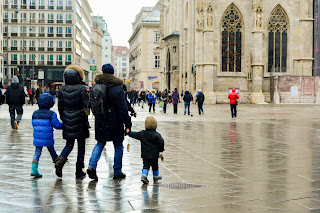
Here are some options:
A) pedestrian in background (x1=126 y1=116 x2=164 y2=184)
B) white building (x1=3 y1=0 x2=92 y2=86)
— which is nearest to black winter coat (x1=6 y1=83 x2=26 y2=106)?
pedestrian in background (x1=126 y1=116 x2=164 y2=184)

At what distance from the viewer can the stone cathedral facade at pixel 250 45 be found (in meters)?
48.5

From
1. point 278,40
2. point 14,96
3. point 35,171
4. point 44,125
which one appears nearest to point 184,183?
point 35,171

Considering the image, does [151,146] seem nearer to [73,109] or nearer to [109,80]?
[109,80]

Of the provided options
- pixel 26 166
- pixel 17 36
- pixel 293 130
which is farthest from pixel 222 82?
pixel 17 36

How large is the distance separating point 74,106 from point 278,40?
44.1 metres

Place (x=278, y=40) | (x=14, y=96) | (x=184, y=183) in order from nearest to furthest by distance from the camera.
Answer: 1. (x=184, y=183)
2. (x=14, y=96)
3. (x=278, y=40)

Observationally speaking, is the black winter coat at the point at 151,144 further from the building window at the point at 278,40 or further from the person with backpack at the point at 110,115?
the building window at the point at 278,40

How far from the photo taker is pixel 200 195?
694 cm

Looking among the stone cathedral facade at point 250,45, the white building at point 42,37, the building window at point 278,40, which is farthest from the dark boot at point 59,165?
the white building at point 42,37

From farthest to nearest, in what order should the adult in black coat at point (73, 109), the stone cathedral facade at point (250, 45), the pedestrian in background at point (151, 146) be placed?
1. the stone cathedral facade at point (250, 45)
2. the adult in black coat at point (73, 109)
3. the pedestrian in background at point (151, 146)

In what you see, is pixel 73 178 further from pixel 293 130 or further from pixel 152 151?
pixel 293 130

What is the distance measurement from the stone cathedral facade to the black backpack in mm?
40650

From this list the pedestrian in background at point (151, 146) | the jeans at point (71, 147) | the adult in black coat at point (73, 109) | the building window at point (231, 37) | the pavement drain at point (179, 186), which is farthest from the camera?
the building window at point (231, 37)

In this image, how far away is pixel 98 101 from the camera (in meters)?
7.97
